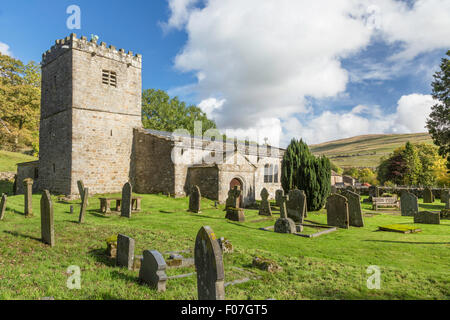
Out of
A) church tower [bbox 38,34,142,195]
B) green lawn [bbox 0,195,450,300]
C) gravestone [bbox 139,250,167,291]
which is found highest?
church tower [bbox 38,34,142,195]

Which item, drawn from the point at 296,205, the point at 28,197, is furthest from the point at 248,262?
the point at 28,197

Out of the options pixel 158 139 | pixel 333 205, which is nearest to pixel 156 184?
pixel 158 139

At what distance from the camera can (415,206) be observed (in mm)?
16156

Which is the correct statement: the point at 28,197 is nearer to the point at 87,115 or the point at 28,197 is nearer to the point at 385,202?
the point at 87,115

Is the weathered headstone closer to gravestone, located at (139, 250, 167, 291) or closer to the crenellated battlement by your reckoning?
gravestone, located at (139, 250, 167, 291)

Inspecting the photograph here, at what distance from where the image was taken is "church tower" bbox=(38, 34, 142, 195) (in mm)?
19359

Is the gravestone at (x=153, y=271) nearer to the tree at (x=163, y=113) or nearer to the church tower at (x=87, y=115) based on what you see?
the church tower at (x=87, y=115)

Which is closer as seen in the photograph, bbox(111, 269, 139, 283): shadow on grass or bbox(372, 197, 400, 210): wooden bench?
bbox(111, 269, 139, 283): shadow on grass

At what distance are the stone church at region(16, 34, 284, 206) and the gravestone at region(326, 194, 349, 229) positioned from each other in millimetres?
8934

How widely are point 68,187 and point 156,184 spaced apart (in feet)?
20.6

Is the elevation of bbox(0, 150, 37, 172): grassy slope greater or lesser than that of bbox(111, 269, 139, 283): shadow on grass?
greater

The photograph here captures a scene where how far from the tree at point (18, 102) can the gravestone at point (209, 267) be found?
38.2 m

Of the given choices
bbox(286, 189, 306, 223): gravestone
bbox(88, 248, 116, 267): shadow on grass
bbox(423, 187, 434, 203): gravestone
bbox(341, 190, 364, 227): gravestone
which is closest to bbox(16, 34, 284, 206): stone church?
bbox(286, 189, 306, 223): gravestone

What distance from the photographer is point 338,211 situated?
12.5 metres
